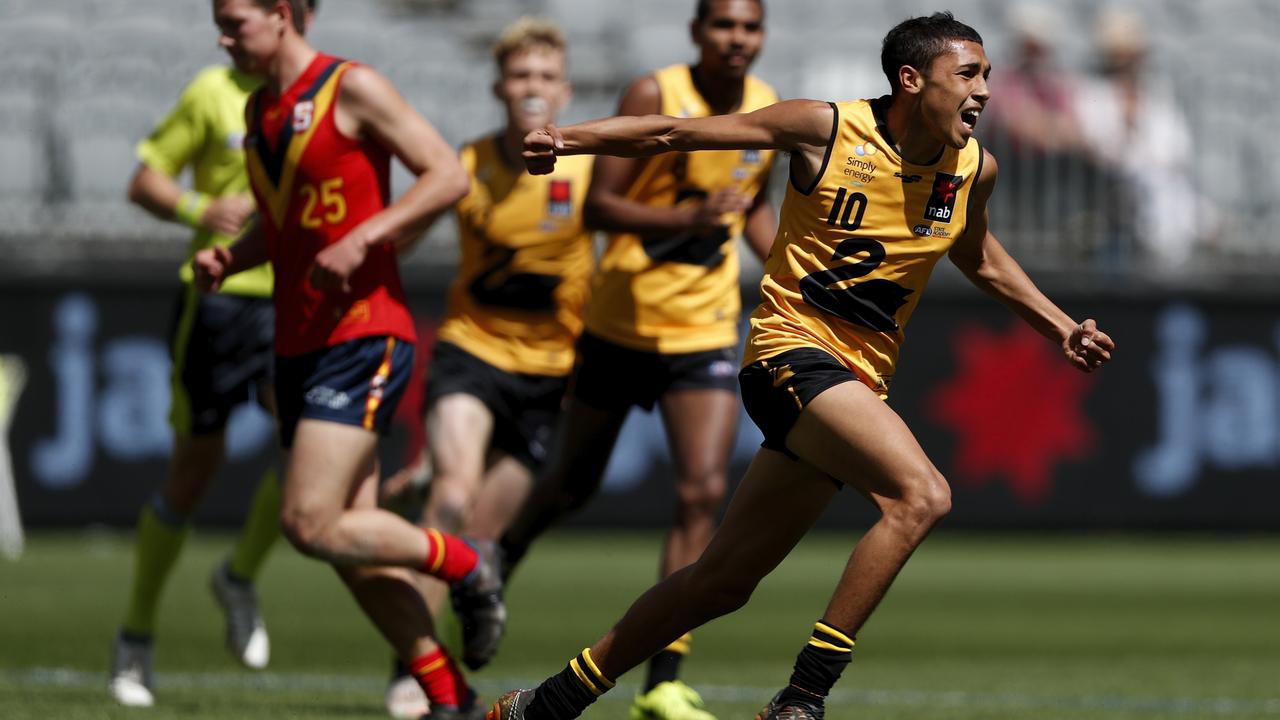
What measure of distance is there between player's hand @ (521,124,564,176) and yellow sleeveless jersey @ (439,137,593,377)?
2959 mm

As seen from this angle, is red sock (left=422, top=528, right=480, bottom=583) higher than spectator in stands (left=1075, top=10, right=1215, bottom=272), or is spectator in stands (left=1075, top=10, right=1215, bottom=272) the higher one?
spectator in stands (left=1075, top=10, right=1215, bottom=272)

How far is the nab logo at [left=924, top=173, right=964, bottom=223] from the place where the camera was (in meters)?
5.91

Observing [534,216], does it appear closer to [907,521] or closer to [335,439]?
[335,439]

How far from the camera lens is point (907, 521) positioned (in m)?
5.52

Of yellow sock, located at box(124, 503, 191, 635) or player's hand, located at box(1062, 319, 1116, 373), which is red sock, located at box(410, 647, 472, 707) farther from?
player's hand, located at box(1062, 319, 1116, 373)

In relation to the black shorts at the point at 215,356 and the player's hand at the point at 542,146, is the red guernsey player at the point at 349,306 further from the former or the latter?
the black shorts at the point at 215,356

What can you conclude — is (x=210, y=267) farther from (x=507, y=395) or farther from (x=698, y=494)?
(x=698, y=494)

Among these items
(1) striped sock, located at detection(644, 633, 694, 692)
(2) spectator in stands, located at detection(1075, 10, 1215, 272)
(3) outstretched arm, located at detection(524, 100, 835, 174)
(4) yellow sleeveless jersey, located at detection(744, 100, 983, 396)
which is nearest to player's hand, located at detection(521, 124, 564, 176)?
(3) outstretched arm, located at detection(524, 100, 835, 174)

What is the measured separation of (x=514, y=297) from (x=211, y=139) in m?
1.50

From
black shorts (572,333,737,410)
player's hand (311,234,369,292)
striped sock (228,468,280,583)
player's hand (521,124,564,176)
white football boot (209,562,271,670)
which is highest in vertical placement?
player's hand (521,124,564,176)

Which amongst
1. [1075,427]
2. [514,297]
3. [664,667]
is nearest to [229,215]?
[514,297]

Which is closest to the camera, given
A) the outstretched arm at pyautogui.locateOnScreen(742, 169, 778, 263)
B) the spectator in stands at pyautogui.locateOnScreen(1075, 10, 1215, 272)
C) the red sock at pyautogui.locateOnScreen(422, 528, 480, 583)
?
the red sock at pyautogui.locateOnScreen(422, 528, 480, 583)

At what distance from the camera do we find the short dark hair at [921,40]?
19.0 feet

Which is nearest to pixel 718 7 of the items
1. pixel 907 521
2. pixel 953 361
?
pixel 907 521
